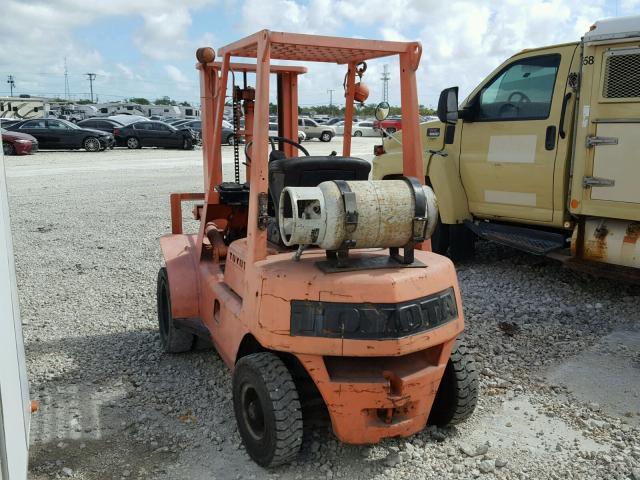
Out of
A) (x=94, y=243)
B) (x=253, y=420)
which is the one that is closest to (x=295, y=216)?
(x=253, y=420)

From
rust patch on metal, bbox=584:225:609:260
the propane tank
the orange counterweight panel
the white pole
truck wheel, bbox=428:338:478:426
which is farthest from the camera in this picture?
rust patch on metal, bbox=584:225:609:260

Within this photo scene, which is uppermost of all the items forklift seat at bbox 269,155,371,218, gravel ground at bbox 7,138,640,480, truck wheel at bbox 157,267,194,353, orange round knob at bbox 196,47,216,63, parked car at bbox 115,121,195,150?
orange round knob at bbox 196,47,216,63

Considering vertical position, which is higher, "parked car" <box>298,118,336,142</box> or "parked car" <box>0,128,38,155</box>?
"parked car" <box>298,118,336,142</box>

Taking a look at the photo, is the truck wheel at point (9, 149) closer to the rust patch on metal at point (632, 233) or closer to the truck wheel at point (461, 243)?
the truck wheel at point (461, 243)

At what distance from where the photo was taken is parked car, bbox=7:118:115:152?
25812 millimetres

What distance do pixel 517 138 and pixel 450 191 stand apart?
3.32 ft

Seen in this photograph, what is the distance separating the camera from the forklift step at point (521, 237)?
6703 millimetres

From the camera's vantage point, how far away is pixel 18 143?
23.7 meters

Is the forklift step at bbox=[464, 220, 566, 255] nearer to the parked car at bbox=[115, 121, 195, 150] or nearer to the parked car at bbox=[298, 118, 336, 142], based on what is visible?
the parked car at bbox=[115, 121, 195, 150]

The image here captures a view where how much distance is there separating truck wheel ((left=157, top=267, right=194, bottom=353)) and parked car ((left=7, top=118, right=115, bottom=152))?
75.3 ft

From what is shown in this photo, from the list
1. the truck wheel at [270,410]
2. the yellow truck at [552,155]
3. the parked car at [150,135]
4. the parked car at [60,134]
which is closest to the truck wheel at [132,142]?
the parked car at [150,135]

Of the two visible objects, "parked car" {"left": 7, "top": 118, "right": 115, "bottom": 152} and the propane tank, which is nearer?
the propane tank

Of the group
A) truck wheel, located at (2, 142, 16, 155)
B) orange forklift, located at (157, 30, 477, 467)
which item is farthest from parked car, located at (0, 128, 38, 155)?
orange forklift, located at (157, 30, 477, 467)

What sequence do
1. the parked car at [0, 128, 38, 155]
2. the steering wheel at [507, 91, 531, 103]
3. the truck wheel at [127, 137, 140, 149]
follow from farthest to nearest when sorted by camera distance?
the truck wheel at [127, 137, 140, 149], the parked car at [0, 128, 38, 155], the steering wheel at [507, 91, 531, 103]
